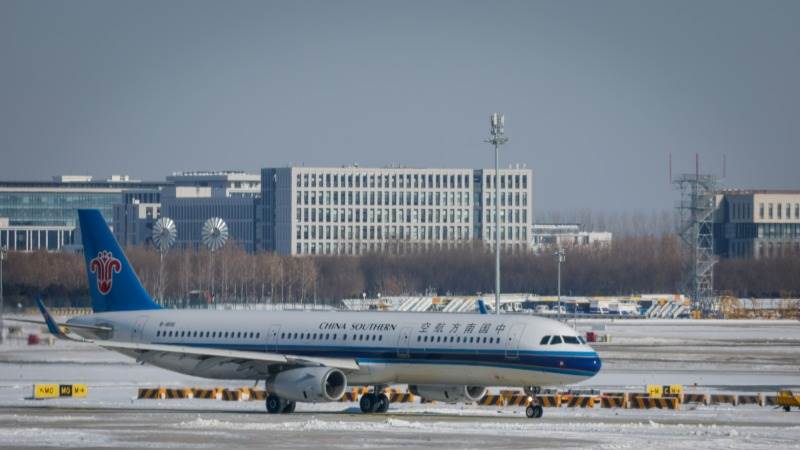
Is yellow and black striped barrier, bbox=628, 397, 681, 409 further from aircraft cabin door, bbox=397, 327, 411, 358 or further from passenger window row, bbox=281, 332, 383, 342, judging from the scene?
passenger window row, bbox=281, 332, 383, 342

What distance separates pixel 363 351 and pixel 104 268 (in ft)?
43.0

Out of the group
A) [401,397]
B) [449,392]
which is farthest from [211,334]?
[449,392]

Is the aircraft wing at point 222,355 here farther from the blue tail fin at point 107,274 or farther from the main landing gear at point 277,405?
the blue tail fin at point 107,274

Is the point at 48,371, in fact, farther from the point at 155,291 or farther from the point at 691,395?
the point at 155,291

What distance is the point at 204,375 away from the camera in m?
60.2

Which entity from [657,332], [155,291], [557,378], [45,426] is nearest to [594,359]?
[557,378]

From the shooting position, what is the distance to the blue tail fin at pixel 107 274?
65.1 metres

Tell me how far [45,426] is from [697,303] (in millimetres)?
139216

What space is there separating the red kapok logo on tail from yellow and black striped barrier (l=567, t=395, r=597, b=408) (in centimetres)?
1867

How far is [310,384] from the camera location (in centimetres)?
5650

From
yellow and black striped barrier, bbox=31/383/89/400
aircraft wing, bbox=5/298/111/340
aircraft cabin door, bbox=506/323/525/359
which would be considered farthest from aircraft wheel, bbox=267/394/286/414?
yellow and black striped barrier, bbox=31/383/89/400

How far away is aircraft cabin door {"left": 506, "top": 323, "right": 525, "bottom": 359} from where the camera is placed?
55.8 metres

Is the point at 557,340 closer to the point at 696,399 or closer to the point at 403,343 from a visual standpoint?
the point at 403,343

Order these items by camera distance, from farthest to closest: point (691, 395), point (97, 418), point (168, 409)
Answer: point (691, 395) → point (168, 409) → point (97, 418)
